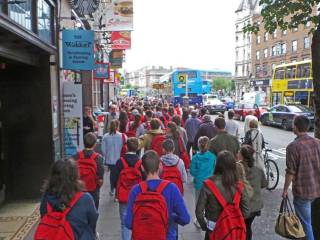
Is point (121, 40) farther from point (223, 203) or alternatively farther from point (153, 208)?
point (153, 208)

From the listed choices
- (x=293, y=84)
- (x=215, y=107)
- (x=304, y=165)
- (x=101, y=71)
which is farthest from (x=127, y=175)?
(x=215, y=107)

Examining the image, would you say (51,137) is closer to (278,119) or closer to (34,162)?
(34,162)

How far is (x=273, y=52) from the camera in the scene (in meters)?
73.4

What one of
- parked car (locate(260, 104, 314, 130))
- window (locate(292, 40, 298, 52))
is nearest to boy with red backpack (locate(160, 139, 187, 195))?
parked car (locate(260, 104, 314, 130))

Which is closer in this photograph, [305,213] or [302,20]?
[305,213]

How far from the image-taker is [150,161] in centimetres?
407

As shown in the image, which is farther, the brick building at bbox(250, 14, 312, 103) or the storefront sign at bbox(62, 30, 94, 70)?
the brick building at bbox(250, 14, 312, 103)

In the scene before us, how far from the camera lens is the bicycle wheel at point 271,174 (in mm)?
9953

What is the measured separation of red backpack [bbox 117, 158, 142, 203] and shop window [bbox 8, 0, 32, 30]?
2.71m

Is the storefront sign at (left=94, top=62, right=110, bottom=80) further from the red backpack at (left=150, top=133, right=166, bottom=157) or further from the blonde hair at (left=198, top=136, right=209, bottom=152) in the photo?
the blonde hair at (left=198, top=136, right=209, bottom=152)

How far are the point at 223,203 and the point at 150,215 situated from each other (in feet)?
2.28

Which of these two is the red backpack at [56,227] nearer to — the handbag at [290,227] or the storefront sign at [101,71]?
the handbag at [290,227]

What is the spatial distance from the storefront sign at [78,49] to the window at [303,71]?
22.8m

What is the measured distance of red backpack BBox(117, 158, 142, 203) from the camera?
223 inches
